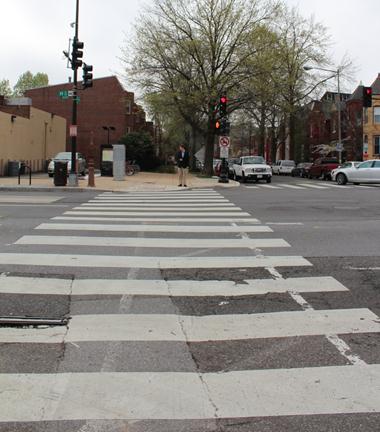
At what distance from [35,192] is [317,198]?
10880 millimetres

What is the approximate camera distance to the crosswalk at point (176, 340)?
12.1ft

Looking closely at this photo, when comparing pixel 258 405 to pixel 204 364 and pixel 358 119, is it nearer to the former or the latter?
pixel 204 364

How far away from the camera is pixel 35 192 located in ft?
70.4

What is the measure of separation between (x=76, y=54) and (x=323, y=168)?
22.3 meters

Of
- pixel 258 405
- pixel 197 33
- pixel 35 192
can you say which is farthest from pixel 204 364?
pixel 197 33

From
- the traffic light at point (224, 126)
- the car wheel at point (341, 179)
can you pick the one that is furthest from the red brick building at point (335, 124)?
the traffic light at point (224, 126)

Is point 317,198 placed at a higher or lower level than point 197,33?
lower

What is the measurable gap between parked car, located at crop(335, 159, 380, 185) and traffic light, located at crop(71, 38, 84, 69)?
618 inches

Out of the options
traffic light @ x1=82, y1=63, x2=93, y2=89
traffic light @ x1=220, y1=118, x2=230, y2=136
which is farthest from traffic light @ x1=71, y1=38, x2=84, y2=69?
traffic light @ x1=220, y1=118, x2=230, y2=136

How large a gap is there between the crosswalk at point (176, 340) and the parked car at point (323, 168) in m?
30.5

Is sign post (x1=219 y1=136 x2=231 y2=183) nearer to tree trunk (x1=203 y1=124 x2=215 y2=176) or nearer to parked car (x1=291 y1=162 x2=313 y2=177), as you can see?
tree trunk (x1=203 y1=124 x2=215 y2=176)

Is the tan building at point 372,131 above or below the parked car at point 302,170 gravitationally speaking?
above

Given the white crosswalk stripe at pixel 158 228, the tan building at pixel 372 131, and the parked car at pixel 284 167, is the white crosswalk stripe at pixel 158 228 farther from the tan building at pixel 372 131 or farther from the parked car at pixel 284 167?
the tan building at pixel 372 131

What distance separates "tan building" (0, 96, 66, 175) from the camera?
33.7 metres
